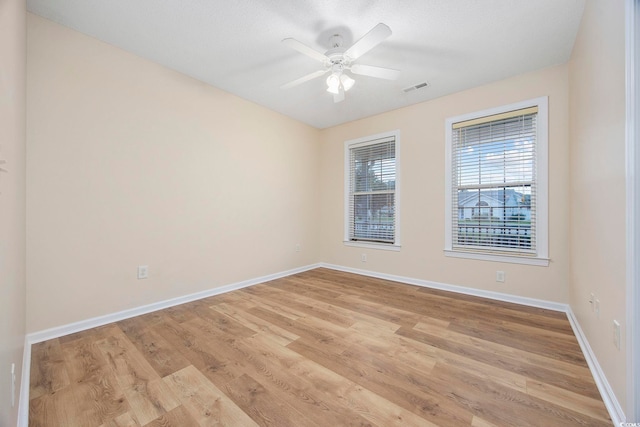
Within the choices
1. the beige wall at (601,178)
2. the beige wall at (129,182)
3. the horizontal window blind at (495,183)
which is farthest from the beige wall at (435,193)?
the beige wall at (129,182)

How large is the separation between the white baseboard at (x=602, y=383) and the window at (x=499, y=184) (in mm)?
980

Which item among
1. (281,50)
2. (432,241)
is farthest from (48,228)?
(432,241)

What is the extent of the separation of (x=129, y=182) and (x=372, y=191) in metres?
3.28

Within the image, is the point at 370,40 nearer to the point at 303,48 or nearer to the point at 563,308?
the point at 303,48

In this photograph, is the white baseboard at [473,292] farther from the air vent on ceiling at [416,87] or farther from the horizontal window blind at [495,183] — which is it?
the air vent on ceiling at [416,87]

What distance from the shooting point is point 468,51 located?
2.43m

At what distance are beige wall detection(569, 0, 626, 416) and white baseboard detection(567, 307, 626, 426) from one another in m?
0.05

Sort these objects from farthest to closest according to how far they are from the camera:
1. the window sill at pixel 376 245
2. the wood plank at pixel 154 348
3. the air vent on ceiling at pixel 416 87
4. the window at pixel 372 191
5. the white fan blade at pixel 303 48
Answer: the window at pixel 372 191, the window sill at pixel 376 245, the air vent on ceiling at pixel 416 87, the white fan blade at pixel 303 48, the wood plank at pixel 154 348

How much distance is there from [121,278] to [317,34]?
2.94 metres

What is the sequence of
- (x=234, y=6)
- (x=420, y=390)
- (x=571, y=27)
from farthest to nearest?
(x=571, y=27) → (x=234, y=6) → (x=420, y=390)

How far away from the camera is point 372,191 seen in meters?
4.19

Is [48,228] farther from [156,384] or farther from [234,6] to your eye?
[234,6]

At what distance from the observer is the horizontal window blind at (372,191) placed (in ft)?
13.0

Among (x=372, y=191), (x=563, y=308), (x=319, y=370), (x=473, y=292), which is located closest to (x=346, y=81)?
(x=372, y=191)
